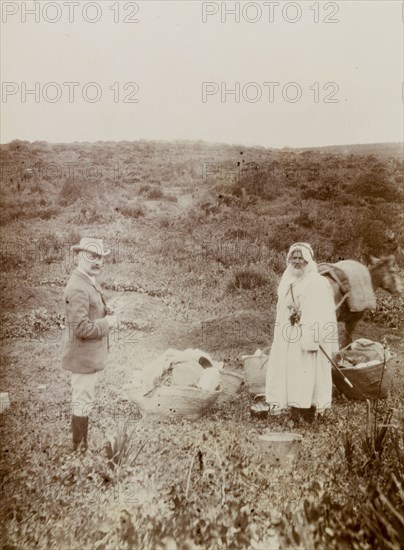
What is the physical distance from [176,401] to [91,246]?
4.02 feet

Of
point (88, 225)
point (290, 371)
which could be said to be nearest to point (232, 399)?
point (290, 371)

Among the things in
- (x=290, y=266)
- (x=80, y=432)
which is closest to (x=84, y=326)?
(x=80, y=432)

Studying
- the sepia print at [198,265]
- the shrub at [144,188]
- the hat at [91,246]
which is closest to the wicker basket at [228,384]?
the sepia print at [198,265]

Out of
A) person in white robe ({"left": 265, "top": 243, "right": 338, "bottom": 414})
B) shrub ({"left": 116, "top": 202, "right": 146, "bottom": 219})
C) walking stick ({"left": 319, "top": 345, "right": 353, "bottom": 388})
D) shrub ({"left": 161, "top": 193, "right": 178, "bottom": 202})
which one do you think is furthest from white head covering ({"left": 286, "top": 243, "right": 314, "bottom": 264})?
shrub ({"left": 116, "top": 202, "right": 146, "bottom": 219})

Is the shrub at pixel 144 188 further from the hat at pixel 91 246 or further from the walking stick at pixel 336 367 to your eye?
the walking stick at pixel 336 367

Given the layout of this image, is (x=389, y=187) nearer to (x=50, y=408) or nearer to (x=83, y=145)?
(x=83, y=145)

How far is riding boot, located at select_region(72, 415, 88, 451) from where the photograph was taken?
147 inches

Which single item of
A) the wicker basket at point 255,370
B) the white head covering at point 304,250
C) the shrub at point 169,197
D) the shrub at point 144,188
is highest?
the shrub at point 144,188

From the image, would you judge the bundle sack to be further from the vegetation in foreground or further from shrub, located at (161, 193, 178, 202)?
shrub, located at (161, 193, 178, 202)

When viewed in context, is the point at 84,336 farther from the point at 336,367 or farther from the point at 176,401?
the point at 336,367

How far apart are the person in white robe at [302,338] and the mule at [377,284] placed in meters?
0.06

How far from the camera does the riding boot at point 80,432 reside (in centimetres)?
374

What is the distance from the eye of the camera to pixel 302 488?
11.6 feet

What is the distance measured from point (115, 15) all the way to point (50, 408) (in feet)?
9.32
